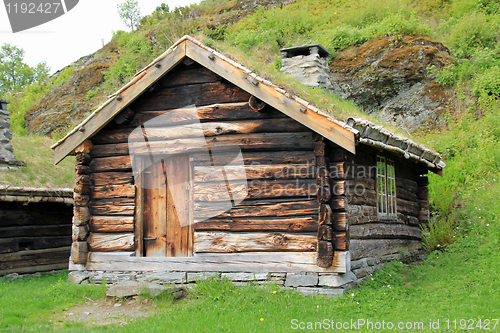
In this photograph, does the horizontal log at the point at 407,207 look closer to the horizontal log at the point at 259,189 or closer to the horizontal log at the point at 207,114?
the horizontal log at the point at 259,189

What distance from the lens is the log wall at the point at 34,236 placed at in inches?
360

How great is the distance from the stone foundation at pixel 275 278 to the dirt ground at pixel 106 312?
2.06ft

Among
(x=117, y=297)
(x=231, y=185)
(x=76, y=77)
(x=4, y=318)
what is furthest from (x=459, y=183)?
(x=76, y=77)

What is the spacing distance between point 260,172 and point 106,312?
11.1 feet

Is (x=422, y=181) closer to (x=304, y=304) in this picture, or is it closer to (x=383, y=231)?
(x=383, y=231)

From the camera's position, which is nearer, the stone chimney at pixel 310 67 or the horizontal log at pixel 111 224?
the horizontal log at pixel 111 224

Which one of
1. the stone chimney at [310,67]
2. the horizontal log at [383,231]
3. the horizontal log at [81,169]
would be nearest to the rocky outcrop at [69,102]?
the stone chimney at [310,67]

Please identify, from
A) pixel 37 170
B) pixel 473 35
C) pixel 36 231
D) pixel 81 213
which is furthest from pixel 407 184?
pixel 37 170

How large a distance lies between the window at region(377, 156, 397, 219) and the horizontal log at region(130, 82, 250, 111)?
348 cm

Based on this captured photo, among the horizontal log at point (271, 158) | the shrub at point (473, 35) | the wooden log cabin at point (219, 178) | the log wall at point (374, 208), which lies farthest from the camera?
the shrub at point (473, 35)

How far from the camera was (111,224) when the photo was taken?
752 cm

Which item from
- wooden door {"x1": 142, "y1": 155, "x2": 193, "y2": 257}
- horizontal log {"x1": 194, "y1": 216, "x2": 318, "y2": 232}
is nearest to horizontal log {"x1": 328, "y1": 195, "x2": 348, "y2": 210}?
horizontal log {"x1": 194, "y1": 216, "x2": 318, "y2": 232}

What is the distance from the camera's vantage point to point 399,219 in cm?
911

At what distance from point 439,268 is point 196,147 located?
18.1ft
